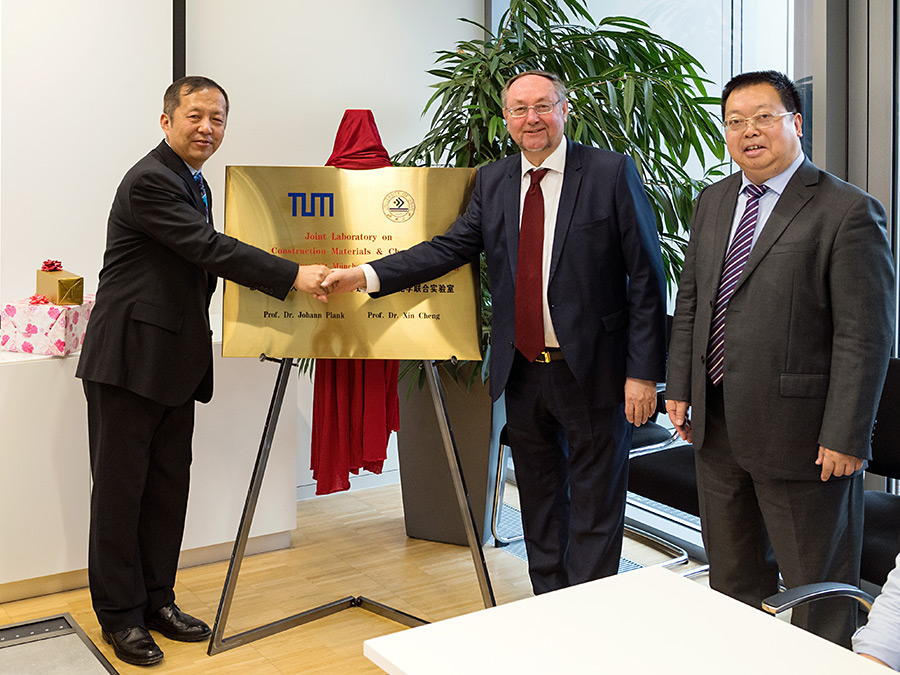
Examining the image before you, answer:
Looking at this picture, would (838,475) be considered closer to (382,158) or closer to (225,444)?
(382,158)

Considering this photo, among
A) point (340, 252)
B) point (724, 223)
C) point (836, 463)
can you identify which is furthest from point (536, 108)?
point (836, 463)

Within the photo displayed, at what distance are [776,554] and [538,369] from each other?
843 millimetres

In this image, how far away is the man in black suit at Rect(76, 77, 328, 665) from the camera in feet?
8.59

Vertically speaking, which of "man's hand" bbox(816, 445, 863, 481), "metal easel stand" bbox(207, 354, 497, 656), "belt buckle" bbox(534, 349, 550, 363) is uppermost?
"belt buckle" bbox(534, 349, 550, 363)

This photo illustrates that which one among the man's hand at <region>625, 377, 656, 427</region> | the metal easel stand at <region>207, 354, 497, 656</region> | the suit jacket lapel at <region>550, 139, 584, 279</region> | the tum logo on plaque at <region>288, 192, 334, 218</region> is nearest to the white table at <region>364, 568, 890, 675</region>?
the man's hand at <region>625, 377, 656, 427</region>

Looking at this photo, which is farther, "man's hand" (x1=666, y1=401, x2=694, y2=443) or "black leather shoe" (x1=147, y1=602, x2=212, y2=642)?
"black leather shoe" (x1=147, y1=602, x2=212, y2=642)

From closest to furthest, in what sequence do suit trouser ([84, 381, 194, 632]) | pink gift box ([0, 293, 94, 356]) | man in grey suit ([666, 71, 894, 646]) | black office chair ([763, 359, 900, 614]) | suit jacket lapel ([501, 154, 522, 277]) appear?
man in grey suit ([666, 71, 894, 646]) → black office chair ([763, 359, 900, 614]) → suit jacket lapel ([501, 154, 522, 277]) → suit trouser ([84, 381, 194, 632]) → pink gift box ([0, 293, 94, 356])

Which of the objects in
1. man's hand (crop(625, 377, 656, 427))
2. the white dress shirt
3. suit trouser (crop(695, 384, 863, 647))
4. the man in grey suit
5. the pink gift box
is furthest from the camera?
the pink gift box

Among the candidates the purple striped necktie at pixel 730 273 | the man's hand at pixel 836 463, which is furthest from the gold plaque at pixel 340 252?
the man's hand at pixel 836 463

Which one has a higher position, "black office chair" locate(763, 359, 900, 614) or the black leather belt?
the black leather belt

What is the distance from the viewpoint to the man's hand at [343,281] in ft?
8.64

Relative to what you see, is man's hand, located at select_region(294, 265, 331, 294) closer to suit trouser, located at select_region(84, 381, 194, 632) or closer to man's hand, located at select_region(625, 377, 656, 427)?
suit trouser, located at select_region(84, 381, 194, 632)

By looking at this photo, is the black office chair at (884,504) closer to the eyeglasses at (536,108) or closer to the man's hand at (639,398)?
the man's hand at (639,398)

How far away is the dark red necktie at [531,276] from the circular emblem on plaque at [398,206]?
40 centimetres
